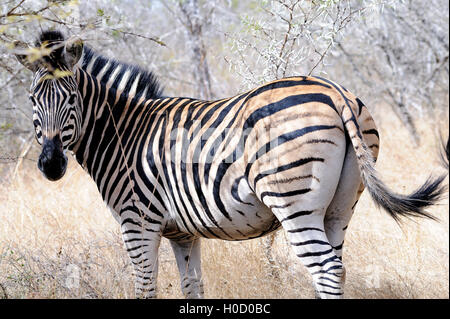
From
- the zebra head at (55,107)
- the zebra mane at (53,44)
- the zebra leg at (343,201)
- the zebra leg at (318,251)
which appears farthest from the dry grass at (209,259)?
the zebra mane at (53,44)

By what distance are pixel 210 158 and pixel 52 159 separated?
44.9 inches

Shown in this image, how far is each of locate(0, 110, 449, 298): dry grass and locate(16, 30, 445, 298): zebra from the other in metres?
0.53

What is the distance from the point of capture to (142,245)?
405 cm

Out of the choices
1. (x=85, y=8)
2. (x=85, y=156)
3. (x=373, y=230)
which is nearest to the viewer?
(x=85, y=156)

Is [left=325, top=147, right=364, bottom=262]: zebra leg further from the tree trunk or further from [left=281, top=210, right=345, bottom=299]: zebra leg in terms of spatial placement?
the tree trunk

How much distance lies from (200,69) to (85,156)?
430 cm

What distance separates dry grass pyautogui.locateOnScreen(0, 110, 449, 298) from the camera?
445cm

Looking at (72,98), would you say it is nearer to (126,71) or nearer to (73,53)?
(73,53)

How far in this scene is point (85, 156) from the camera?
14.4 ft

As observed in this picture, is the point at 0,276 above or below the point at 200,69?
below
